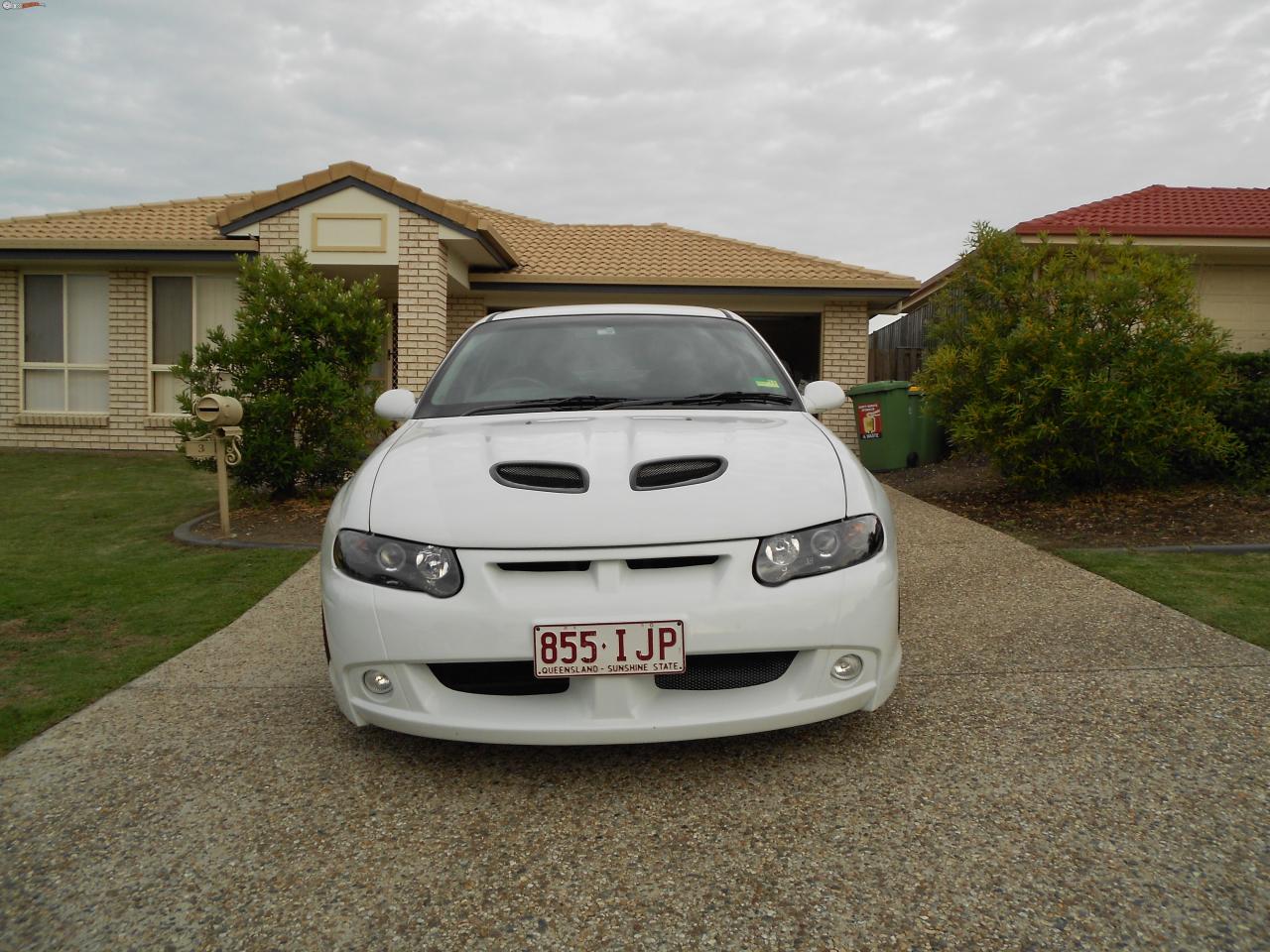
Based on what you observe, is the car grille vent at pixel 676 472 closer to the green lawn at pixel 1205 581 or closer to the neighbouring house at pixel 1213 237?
the green lawn at pixel 1205 581

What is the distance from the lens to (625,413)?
3.16 meters

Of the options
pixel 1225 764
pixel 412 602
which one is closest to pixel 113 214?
pixel 412 602

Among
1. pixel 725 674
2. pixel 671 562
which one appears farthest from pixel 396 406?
pixel 725 674

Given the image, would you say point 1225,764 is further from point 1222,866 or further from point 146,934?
point 146,934

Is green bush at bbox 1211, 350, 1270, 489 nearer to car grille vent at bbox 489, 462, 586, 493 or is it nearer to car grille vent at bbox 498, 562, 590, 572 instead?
car grille vent at bbox 489, 462, 586, 493

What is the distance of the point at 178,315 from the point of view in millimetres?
13070

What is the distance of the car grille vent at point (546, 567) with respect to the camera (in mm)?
2352

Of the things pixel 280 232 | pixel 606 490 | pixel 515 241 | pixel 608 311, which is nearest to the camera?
pixel 606 490

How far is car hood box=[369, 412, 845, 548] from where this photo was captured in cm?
238

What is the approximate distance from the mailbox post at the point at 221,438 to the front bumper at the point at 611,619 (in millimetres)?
4828

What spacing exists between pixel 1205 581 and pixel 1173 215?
9.63 meters

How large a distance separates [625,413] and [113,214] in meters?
14.4

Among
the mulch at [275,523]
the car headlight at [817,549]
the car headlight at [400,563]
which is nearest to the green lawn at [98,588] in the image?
the mulch at [275,523]

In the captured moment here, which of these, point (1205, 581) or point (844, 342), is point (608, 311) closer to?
point (1205, 581)
